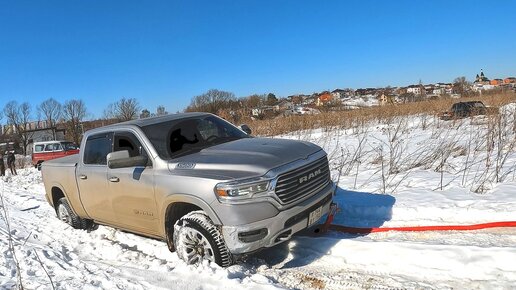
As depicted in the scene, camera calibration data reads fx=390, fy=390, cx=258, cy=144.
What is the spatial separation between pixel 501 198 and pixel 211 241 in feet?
13.0

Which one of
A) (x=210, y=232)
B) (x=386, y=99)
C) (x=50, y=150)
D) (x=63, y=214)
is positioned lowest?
(x=63, y=214)

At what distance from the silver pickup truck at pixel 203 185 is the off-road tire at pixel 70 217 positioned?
82 cm

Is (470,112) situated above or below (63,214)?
above

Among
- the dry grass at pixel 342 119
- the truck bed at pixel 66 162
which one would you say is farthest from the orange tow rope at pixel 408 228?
the dry grass at pixel 342 119

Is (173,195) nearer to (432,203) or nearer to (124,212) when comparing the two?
(124,212)

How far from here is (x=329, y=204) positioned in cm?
461

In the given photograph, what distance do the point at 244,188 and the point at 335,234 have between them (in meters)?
1.83

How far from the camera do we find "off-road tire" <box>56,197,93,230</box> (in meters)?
6.46

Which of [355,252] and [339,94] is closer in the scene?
[355,252]

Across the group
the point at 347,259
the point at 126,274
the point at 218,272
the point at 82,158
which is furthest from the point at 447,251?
the point at 82,158

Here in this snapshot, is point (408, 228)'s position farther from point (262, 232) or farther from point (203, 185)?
point (203, 185)

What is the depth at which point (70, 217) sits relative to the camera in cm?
655

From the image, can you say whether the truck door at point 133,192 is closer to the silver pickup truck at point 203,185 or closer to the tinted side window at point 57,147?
the silver pickup truck at point 203,185

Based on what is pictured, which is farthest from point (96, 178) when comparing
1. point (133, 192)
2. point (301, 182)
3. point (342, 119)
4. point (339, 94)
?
point (339, 94)
